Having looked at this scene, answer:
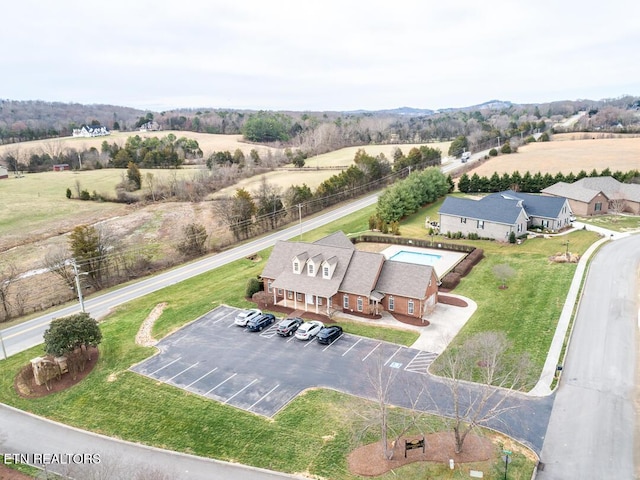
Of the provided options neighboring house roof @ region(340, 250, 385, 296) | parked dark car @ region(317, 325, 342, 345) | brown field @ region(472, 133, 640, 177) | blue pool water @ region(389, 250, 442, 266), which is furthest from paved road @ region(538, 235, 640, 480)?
brown field @ region(472, 133, 640, 177)

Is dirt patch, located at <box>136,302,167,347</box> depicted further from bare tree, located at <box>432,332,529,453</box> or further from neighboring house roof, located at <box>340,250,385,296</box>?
bare tree, located at <box>432,332,529,453</box>

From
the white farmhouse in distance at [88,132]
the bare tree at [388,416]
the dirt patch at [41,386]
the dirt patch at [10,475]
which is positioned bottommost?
the dirt patch at [41,386]

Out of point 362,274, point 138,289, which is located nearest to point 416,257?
point 362,274

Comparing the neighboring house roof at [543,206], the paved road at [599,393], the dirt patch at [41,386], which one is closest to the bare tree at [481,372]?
the paved road at [599,393]

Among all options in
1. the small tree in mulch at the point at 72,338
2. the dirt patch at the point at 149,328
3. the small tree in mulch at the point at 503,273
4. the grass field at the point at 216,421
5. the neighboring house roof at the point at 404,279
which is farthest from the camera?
the small tree in mulch at the point at 503,273

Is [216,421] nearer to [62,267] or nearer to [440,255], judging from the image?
[62,267]

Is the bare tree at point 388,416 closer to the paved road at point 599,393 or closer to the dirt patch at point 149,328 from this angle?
the paved road at point 599,393

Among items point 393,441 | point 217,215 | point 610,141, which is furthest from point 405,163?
point 393,441
